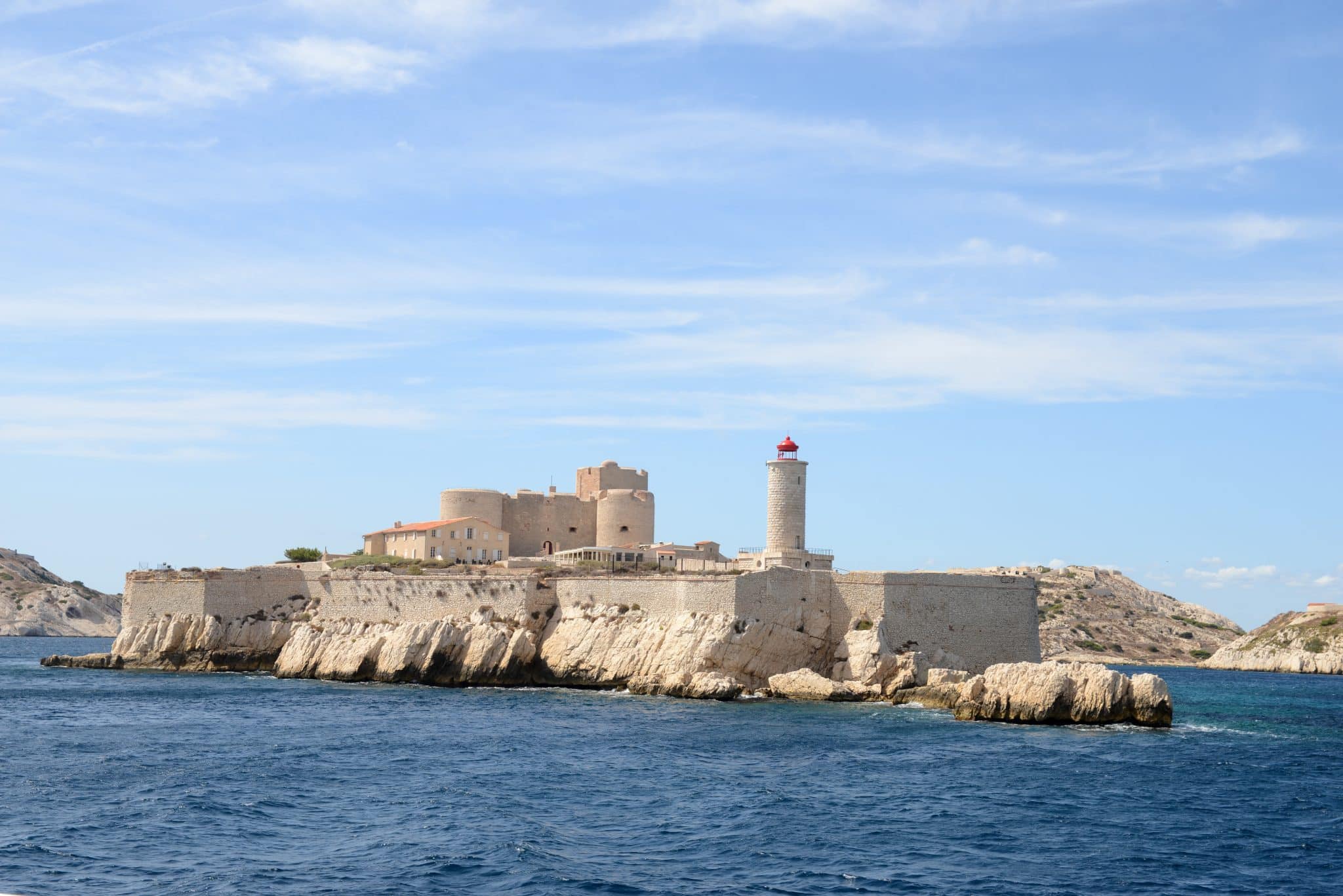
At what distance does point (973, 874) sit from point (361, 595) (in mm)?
39295

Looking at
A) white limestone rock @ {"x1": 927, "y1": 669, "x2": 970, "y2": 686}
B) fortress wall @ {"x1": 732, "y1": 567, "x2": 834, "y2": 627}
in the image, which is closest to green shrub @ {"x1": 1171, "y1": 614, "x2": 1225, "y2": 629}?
fortress wall @ {"x1": 732, "y1": 567, "x2": 834, "y2": 627}

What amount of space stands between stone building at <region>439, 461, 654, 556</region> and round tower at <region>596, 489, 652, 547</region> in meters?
0.03

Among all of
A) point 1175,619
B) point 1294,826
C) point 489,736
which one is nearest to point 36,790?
point 489,736

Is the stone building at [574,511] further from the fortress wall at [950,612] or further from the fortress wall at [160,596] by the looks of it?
the fortress wall at [950,612]

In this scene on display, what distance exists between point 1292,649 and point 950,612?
61661 mm

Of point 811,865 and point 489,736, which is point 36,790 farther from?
point 811,865

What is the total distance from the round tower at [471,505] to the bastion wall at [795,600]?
40.1ft

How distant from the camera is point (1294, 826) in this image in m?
24.2

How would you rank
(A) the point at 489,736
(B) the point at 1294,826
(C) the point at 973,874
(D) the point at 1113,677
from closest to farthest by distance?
(C) the point at 973,874 < (B) the point at 1294,826 < (A) the point at 489,736 < (D) the point at 1113,677

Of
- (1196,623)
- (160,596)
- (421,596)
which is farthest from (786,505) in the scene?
(1196,623)

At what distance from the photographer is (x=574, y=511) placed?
69.6 metres

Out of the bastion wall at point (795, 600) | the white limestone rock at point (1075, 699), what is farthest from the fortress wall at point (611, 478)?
the white limestone rock at point (1075, 699)

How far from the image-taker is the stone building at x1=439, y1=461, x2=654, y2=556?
221 feet

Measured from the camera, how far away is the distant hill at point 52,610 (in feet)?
421
